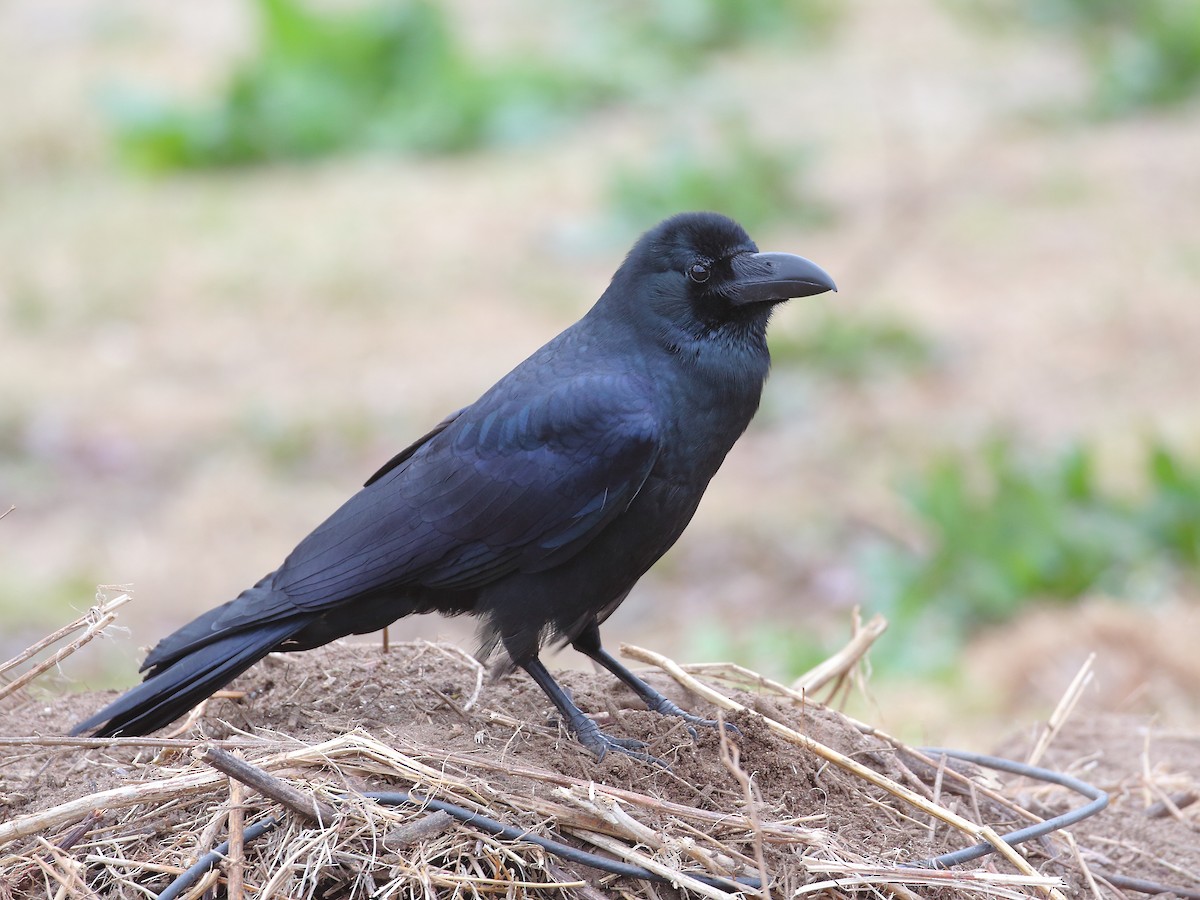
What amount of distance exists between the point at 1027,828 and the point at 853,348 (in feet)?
18.6

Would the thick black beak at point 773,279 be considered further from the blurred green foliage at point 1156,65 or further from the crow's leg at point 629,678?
the blurred green foliage at point 1156,65

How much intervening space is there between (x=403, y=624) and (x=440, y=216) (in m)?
5.39

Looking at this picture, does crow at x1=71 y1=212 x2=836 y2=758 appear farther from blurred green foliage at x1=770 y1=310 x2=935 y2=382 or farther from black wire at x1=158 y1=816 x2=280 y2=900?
blurred green foliage at x1=770 y1=310 x2=935 y2=382

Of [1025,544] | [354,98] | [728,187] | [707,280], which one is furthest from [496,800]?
[354,98]

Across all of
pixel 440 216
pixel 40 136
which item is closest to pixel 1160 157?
pixel 440 216

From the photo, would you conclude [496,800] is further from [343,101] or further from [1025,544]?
[343,101]

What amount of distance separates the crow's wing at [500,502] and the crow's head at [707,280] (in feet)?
0.85

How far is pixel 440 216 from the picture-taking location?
1136 cm

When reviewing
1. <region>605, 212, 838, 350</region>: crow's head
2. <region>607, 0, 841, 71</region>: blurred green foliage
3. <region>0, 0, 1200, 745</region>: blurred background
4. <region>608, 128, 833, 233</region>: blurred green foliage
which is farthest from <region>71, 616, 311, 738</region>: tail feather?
<region>607, 0, 841, 71</region>: blurred green foliage

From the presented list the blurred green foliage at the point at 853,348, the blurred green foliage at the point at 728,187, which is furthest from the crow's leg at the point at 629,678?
the blurred green foliage at the point at 728,187

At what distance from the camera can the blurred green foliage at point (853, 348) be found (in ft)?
28.0

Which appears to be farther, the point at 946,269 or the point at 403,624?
the point at 946,269

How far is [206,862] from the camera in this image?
269 centimetres

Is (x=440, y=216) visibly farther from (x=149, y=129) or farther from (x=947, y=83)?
(x=947, y=83)
